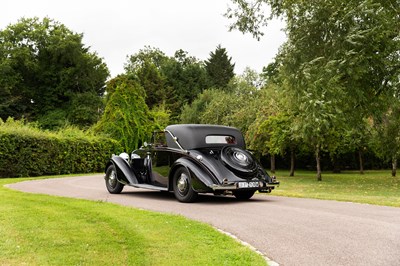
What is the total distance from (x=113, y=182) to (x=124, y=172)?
97cm

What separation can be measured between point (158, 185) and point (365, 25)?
411 inches

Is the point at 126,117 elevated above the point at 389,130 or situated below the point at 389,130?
above

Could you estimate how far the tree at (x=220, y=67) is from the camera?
66.5m

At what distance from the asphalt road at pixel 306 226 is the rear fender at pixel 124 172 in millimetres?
832

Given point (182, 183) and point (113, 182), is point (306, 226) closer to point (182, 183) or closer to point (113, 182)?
point (182, 183)

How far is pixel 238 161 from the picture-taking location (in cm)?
1056

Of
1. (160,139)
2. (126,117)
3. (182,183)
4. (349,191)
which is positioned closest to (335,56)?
(349,191)

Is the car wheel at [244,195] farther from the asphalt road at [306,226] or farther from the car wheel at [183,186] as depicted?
the car wheel at [183,186]

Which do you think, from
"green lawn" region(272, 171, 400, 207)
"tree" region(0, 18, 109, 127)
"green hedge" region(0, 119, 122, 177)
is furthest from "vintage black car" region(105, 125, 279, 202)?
"tree" region(0, 18, 109, 127)

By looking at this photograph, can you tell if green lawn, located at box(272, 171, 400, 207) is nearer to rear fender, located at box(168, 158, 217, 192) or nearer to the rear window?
the rear window

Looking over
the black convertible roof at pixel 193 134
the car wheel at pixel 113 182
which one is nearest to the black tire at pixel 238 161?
the black convertible roof at pixel 193 134

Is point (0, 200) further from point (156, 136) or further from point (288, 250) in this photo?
point (288, 250)

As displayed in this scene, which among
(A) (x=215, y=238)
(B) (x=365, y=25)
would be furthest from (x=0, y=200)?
(B) (x=365, y=25)

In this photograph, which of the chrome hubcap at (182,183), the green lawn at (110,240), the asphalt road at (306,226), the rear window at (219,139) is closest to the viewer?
the green lawn at (110,240)
